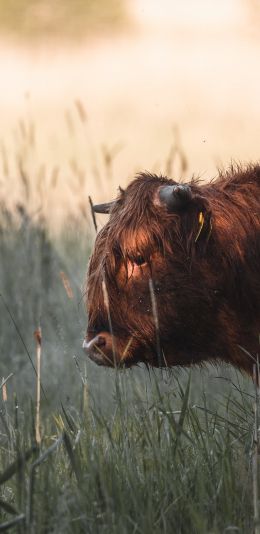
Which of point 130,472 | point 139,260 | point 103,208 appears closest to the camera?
point 130,472

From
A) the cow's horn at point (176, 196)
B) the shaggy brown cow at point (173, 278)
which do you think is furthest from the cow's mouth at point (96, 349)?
the cow's horn at point (176, 196)

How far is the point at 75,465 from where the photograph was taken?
10.3ft

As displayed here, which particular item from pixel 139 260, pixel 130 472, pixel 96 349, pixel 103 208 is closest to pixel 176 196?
pixel 139 260

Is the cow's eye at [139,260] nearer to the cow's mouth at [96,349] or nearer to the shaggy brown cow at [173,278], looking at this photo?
the shaggy brown cow at [173,278]

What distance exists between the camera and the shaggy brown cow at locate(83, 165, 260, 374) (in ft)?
14.2

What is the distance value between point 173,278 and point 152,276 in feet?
0.28

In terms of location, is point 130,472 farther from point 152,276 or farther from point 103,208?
point 103,208

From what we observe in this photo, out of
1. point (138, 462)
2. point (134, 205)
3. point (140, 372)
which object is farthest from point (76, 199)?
point (138, 462)

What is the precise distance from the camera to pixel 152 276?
4348 mm

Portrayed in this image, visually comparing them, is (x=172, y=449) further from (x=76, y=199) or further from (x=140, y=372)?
(x=76, y=199)

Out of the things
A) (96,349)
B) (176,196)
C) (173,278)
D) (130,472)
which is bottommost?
(130,472)

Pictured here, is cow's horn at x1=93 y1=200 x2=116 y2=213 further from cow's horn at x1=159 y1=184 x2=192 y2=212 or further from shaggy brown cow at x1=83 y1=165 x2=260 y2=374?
cow's horn at x1=159 y1=184 x2=192 y2=212

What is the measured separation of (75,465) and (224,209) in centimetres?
167

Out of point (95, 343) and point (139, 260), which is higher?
point (139, 260)
